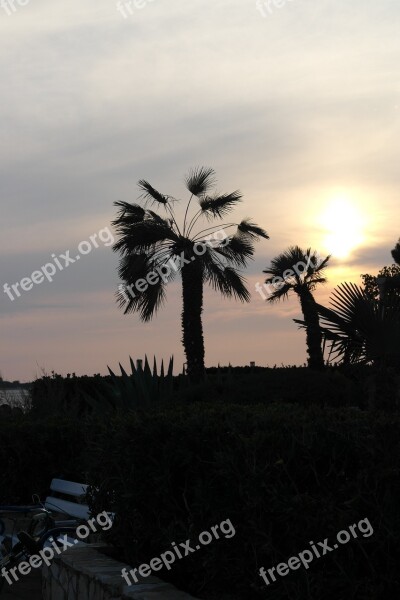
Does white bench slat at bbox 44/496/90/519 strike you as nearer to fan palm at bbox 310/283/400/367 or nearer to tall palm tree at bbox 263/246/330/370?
fan palm at bbox 310/283/400/367

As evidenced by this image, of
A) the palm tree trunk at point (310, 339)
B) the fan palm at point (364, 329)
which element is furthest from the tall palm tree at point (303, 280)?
the fan palm at point (364, 329)

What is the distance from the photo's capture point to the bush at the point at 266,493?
14.1 ft

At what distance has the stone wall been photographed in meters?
5.00

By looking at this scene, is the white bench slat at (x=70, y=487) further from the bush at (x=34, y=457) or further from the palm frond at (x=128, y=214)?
the palm frond at (x=128, y=214)

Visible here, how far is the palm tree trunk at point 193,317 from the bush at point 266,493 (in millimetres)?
25876

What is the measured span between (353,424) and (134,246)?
89.1 feet

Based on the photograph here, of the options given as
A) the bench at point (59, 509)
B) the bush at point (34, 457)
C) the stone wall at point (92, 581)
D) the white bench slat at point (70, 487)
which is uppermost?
the bush at point (34, 457)

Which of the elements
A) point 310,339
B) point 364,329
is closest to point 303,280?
point 310,339

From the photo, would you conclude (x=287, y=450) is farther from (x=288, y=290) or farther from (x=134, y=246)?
(x=288, y=290)

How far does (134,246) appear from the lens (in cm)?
3136

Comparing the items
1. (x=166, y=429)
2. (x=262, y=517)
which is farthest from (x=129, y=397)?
(x=262, y=517)

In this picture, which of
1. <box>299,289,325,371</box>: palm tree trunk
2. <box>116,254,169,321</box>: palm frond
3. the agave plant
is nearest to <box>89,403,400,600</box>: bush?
the agave plant

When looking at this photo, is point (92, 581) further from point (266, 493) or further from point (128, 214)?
point (128, 214)

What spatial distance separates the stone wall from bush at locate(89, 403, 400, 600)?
21cm
